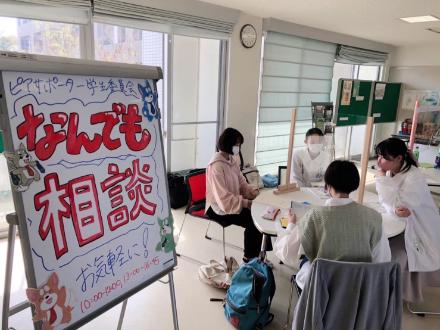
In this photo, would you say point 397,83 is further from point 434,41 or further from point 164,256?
point 164,256

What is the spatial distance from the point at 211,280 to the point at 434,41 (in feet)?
20.2

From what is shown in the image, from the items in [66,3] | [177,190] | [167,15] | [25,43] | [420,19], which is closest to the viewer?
[66,3]

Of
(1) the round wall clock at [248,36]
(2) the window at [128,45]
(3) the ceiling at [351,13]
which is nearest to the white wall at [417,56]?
(3) the ceiling at [351,13]

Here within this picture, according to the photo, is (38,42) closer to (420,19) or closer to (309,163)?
(309,163)

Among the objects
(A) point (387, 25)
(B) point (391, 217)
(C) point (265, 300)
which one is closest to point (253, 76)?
(A) point (387, 25)

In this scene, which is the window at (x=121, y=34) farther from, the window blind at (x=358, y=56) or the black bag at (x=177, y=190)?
the window blind at (x=358, y=56)

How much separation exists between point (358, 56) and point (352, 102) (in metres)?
2.08

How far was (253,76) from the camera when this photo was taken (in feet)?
15.1

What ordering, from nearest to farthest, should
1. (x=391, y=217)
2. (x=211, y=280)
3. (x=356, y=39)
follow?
(x=391, y=217) < (x=211, y=280) < (x=356, y=39)

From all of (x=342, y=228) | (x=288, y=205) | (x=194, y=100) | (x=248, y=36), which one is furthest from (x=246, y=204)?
(x=248, y=36)

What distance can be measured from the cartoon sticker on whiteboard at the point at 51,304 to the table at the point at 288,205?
113 cm

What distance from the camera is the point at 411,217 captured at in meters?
2.13

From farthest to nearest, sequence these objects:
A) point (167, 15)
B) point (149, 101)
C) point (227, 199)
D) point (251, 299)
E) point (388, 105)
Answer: point (388, 105) → point (167, 15) → point (227, 199) → point (251, 299) → point (149, 101)

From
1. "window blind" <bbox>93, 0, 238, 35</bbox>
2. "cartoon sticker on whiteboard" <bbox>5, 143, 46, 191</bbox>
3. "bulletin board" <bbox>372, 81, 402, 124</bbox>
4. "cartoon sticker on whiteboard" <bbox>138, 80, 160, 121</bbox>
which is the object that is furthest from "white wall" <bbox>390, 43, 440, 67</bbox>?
"cartoon sticker on whiteboard" <bbox>5, 143, 46, 191</bbox>
